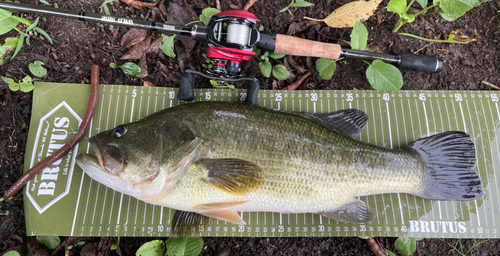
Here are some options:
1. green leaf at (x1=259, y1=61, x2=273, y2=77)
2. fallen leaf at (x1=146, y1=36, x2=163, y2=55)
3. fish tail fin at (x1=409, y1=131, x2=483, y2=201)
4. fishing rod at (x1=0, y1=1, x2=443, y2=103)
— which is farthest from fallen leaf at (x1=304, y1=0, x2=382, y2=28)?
fallen leaf at (x1=146, y1=36, x2=163, y2=55)

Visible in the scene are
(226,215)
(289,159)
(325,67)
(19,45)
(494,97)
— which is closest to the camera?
(289,159)

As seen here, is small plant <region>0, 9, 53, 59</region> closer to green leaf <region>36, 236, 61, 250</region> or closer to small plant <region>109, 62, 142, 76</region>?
small plant <region>109, 62, 142, 76</region>

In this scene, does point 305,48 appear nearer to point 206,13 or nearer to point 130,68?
point 206,13

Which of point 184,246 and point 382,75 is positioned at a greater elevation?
point 382,75

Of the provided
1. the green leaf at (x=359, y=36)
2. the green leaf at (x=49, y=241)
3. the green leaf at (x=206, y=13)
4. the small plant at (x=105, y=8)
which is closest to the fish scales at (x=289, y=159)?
the green leaf at (x=359, y=36)

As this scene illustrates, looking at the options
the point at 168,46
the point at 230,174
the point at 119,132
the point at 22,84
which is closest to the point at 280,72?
the point at 168,46

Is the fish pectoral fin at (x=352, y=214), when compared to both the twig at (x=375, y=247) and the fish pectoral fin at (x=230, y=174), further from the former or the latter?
the fish pectoral fin at (x=230, y=174)

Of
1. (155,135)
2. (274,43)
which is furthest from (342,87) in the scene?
(155,135)
